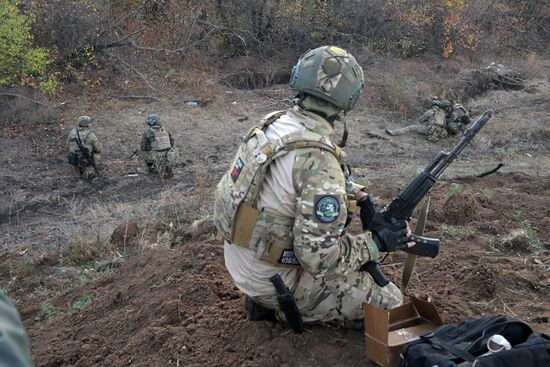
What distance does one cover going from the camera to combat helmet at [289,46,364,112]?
9.79 feet

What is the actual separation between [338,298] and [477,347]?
90cm

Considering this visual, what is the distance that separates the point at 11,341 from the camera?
106cm

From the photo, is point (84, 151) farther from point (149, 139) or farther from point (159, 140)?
point (159, 140)

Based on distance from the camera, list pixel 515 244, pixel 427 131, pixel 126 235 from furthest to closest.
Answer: pixel 427 131 < pixel 126 235 < pixel 515 244

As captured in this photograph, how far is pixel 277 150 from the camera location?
2904mm

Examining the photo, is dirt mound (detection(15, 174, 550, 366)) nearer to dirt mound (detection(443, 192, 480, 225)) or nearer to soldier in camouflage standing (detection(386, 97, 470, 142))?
dirt mound (detection(443, 192, 480, 225))

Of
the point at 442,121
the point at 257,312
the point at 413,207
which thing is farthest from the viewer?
the point at 442,121

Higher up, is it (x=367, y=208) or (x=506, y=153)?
(x=367, y=208)

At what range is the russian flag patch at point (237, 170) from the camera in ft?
9.99

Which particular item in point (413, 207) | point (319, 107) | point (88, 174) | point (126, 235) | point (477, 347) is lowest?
point (88, 174)

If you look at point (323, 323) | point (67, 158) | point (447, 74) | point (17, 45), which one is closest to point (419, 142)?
point (447, 74)

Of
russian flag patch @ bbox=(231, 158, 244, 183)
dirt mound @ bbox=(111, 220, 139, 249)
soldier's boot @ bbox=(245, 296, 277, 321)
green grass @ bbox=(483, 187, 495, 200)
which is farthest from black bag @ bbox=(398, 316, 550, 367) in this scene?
dirt mound @ bbox=(111, 220, 139, 249)

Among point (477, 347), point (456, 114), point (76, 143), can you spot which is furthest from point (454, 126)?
point (477, 347)

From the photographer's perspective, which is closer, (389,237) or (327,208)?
(327,208)
